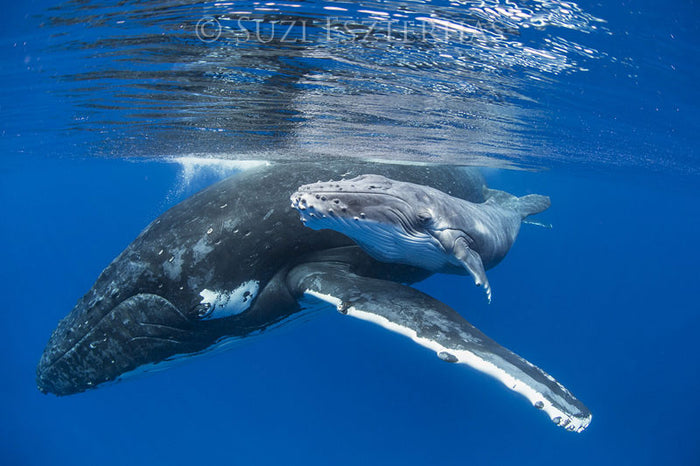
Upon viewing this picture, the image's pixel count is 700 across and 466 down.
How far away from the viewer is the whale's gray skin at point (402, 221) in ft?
13.2

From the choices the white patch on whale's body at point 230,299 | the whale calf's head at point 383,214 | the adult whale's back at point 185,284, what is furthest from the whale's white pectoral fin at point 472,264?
the white patch on whale's body at point 230,299

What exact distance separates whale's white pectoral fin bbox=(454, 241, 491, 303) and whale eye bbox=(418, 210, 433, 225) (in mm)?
426

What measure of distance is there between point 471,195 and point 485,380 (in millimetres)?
6436

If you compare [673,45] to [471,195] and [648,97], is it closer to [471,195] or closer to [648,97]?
[648,97]

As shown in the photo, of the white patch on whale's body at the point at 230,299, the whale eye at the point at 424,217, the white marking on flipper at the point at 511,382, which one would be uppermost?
the whale eye at the point at 424,217

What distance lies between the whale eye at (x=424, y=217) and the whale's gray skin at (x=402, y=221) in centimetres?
1

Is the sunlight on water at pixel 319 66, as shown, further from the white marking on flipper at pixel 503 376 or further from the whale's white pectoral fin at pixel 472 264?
the white marking on flipper at pixel 503 376

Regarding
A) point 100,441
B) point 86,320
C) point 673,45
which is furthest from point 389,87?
point 100,441

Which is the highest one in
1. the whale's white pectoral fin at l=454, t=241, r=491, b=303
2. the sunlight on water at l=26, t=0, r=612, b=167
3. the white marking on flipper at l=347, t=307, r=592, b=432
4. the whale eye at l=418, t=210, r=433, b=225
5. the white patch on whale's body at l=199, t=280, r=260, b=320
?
the sunlight on water at l=26, t=0, r=612, b=167

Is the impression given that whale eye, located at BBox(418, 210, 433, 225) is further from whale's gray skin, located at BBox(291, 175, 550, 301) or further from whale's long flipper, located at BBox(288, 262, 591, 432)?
whale's long flipper, located at BBox(288, 262, 591, 432)

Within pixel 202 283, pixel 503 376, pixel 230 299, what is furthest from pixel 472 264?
pixel 202 283

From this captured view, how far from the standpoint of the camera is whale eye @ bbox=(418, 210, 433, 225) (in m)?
4.36

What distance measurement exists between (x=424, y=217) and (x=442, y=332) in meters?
1.29

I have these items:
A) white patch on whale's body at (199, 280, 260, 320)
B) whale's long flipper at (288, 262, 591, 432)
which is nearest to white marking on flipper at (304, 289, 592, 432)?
whale's long flipper at (288, 262, 591, 432)
